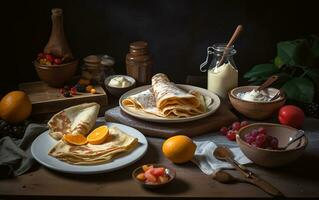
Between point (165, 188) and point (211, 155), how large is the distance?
20cm

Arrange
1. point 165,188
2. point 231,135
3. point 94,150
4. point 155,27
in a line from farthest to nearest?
point 155,27 → point 231,135 → point 94,150 → point 165,188

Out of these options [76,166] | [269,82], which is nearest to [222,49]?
[269,82]

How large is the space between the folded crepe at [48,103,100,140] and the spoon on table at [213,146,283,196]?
0.38 meters

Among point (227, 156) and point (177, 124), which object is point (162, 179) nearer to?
point (227, 156)

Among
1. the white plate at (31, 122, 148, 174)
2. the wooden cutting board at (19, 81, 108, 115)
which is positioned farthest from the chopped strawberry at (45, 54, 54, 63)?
the white plate at (31, 122, 148, 174)

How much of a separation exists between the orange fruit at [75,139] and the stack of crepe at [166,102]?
0.25 metres

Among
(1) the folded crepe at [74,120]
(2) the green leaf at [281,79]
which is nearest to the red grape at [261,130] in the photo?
(2) the green leaf at [281,79]

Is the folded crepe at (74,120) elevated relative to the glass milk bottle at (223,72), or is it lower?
lower

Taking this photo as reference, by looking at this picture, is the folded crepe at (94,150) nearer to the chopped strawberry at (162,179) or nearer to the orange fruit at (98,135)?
the orange fruit at (98,135)

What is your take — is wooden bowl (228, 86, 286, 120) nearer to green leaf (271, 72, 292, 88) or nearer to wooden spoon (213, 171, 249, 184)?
green leaf (271, 72, 292, 88)

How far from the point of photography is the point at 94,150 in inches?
51.8

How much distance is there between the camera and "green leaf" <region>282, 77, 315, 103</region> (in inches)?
62.2

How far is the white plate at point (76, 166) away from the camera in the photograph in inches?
48.5

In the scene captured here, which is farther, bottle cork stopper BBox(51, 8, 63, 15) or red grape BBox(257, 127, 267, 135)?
bottle cork stopper BBox(51, 8, 63, 15)
